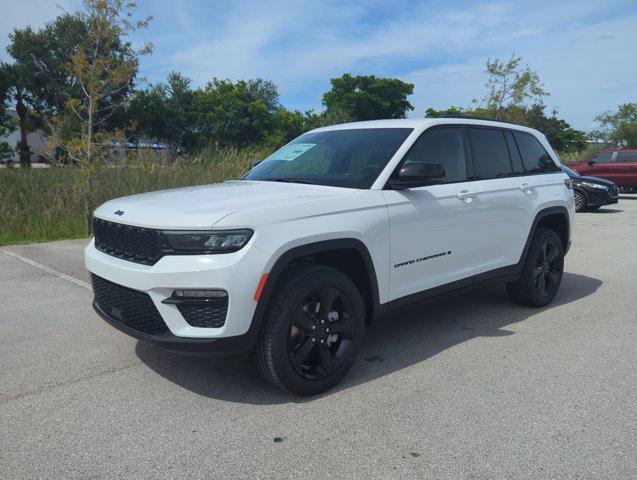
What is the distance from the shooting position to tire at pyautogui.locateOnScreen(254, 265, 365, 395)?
3213mm

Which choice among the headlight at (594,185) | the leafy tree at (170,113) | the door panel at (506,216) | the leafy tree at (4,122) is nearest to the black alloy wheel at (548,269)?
the door panel at (506,216)

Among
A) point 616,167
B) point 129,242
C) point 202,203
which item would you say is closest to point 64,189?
point 129,242

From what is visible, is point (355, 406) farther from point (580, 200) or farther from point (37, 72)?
point (37, 72)

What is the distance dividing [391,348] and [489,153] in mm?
1995

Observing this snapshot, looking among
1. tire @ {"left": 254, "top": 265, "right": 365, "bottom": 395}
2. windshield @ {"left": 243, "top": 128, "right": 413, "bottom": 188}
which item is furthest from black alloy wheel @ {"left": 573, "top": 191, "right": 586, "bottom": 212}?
tire @ {"left": 254, "top": 265, "right": 365, "bottom": 395}

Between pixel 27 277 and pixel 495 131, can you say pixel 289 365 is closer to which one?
pixel 495 131

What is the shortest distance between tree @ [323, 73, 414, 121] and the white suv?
67.3 meters

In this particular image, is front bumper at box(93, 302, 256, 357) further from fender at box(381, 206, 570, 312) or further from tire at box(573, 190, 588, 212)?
tire at box(573, 190, 588, 212)

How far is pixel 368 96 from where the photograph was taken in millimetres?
71250

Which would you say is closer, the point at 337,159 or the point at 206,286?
the point at 206,286

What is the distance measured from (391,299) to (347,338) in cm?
50

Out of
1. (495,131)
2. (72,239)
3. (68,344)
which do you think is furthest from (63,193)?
(495,131)

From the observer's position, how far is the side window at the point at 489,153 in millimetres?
4785

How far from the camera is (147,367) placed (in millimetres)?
3906
